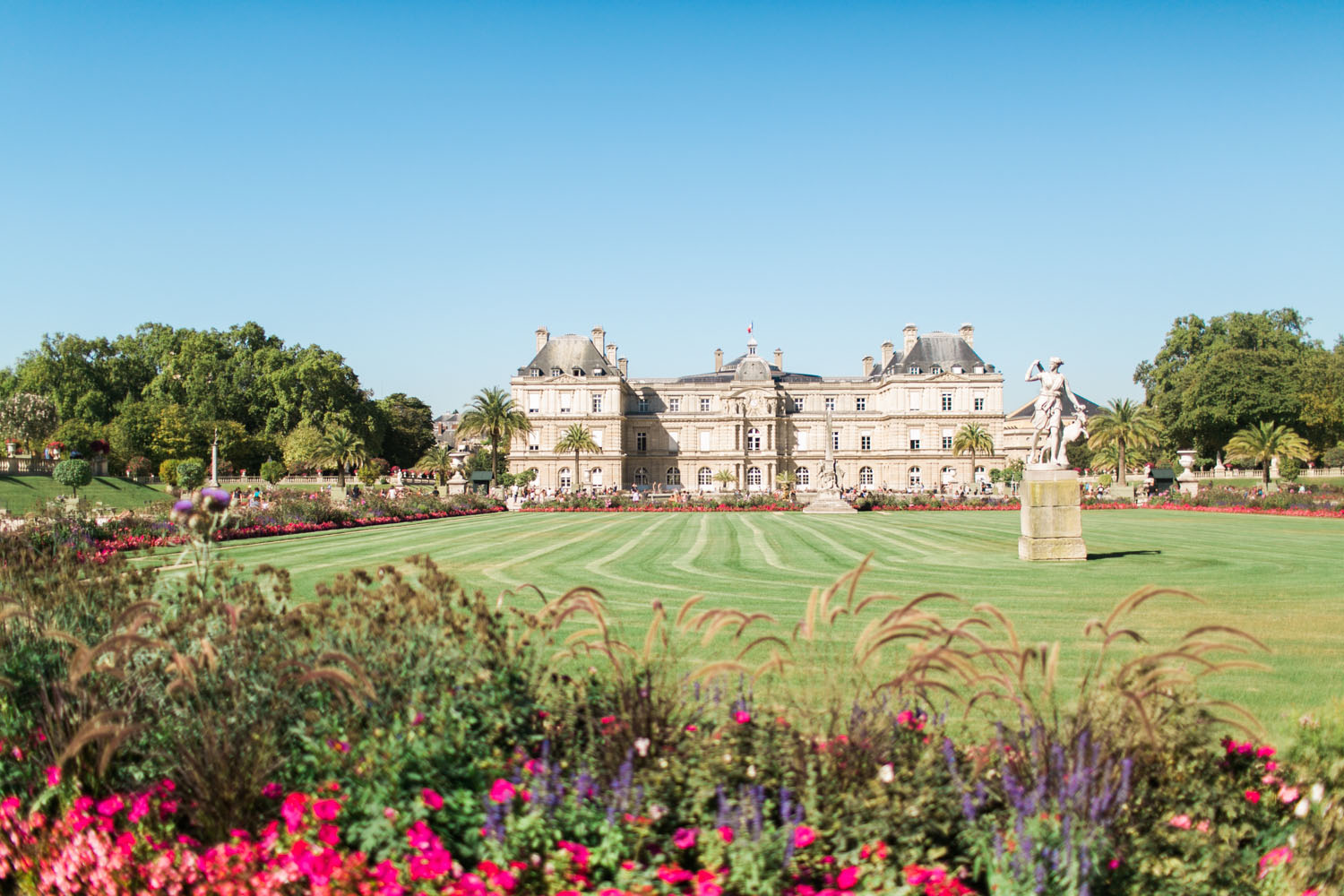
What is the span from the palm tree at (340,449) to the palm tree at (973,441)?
175ft

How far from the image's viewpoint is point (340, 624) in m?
4.69

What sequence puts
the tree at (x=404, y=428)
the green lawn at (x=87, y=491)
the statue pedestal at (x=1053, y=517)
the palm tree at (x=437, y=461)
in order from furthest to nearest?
the tree at (x=404, y=428) → the palm tree at (x=437, y=461) → the green lawn at (x=87, y=491) → the statue pedestal at (x=1053, y=517)

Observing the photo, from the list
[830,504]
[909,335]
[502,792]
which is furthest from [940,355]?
[502,792]

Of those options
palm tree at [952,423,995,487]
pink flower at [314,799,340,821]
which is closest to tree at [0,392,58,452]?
palm tree at [952,423,995,487]

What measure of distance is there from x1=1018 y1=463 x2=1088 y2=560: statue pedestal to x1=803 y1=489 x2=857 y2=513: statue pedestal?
904 inches

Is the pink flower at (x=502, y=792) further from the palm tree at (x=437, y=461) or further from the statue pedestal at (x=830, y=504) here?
the palm tree at (x=437, y=461)

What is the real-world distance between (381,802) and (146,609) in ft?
6.78

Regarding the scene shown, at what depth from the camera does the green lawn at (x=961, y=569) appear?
28.5 ft

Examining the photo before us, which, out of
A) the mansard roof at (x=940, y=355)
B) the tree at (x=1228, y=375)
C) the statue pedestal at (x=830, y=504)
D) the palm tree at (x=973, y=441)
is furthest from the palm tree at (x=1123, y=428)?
the statue pedestal at (x=830, y=504)

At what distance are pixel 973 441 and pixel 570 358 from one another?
1531 inches

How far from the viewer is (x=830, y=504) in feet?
129

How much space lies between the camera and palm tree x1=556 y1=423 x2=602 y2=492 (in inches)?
3078

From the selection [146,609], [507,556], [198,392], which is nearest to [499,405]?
[198,392]

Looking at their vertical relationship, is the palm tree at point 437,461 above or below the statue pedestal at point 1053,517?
above
